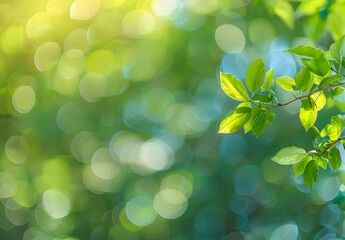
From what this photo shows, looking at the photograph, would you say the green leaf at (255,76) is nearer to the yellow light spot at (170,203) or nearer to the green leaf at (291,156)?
the green leaf at (291,156)

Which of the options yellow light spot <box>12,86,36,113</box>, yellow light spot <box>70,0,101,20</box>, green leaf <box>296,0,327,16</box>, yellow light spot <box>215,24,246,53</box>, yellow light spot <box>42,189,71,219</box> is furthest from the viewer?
yellow light spot <box>42,189,71,219</box>

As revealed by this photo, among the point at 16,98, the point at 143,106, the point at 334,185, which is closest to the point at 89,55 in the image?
the point at 16,98

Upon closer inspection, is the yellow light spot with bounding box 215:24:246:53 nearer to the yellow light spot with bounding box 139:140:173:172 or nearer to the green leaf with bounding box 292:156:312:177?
the yellow light spot with bounding box 139:140:173:172

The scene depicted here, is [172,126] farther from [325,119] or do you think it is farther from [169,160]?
[325,119]

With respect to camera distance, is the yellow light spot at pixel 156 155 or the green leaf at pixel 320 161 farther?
the yellow light spot at pixel 156 155

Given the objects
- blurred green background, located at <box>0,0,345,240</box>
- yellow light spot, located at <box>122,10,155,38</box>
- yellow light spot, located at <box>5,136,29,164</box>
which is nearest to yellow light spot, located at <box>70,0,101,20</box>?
blurred green background, located at <box>0,0,345,240</box>

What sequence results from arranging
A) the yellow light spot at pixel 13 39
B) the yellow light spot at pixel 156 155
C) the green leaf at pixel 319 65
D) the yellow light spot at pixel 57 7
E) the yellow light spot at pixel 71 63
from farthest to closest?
the yellow light spot at pixel 156 155 < the yellow light spot at pixel 71 63 < the yellow light spot at pixel 57 7 < the yellow light spot at pixel 13 39 < the green leaf at pixel 319 65

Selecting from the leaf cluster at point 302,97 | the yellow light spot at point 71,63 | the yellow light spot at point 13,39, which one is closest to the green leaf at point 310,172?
the leaf cluster at point 302,97

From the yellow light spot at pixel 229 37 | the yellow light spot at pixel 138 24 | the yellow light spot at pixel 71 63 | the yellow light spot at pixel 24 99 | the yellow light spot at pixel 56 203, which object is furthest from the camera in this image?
the yellow light spot at pixel 56 203
